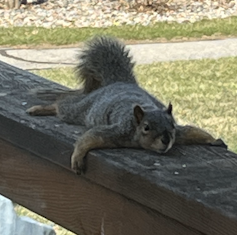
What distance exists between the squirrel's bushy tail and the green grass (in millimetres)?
7675

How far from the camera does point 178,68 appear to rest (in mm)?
8133

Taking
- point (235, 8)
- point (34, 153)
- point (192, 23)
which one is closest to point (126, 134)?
point (34, 153)

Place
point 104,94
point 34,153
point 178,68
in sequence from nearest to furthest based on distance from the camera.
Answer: point 34,153, point 104,94, point 178,68

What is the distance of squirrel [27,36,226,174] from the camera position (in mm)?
1583

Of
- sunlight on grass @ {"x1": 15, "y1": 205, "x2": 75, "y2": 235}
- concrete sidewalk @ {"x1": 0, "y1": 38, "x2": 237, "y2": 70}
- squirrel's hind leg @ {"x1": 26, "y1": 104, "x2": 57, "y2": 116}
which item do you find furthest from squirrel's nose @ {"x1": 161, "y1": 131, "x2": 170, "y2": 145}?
concrete sidewalk @ {"x1": 0, "y1": 38, "x2": 237, "y2": 70}

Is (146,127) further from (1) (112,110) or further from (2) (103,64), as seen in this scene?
(2) (103,64)

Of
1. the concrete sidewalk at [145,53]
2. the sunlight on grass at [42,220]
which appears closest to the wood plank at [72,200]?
the sunlight on grass at [42,220]

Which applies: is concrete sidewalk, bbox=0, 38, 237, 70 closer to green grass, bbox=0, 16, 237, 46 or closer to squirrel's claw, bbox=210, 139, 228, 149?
green grass, bbox=0, 16, 237, 46

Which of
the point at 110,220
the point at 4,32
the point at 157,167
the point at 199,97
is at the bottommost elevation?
the point at 4,32

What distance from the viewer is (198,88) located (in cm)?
705

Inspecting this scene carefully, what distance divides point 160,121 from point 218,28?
920cm

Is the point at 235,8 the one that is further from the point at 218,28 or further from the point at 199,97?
the point at 199,97

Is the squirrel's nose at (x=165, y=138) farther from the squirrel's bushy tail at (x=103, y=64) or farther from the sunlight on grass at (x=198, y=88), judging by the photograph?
the sunlight on grass at (x=198, y=88)

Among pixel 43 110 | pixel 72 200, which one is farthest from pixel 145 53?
pixel 72 200
